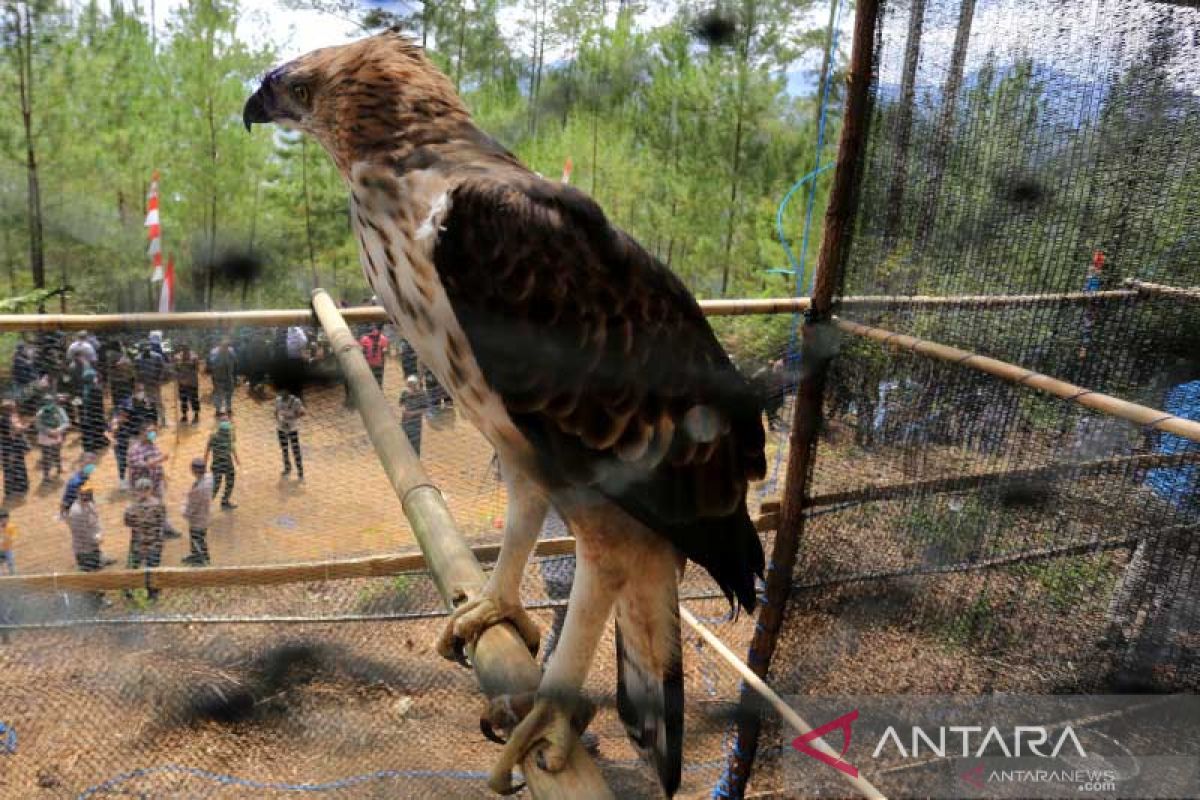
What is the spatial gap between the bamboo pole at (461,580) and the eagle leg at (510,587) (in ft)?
0.05

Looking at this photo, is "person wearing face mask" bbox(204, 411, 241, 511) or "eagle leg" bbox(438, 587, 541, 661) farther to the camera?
"person wearing face mask" bbox(204, 411, 241, 511)

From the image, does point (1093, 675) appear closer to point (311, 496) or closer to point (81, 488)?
point (311, 496)

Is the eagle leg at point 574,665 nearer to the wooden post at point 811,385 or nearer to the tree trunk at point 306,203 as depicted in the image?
the tree trunk at point 306,203

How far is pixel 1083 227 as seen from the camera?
1526 millimetres

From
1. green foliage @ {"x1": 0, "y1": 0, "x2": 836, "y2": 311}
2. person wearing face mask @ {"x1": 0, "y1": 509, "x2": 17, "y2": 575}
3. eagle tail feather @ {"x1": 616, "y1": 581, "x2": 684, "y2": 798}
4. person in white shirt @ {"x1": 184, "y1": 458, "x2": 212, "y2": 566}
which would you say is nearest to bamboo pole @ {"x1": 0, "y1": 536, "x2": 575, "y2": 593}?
person wearing face mask @ {"x1": 0, "y1": 509, "x2": 17, "y2": 575}

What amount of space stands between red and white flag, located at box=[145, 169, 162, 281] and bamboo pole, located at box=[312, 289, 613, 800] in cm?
37

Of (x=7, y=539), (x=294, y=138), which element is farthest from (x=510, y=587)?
(x=7, y=539)

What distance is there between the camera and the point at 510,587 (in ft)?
3.76

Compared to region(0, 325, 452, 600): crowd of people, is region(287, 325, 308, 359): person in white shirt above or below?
above

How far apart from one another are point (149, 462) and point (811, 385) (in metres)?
2.13

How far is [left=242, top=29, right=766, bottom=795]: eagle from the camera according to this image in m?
0.85

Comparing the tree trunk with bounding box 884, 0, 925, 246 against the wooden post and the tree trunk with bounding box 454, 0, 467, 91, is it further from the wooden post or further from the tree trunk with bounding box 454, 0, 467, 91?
the tree trunk with bounding box 454, 0, 467, 91

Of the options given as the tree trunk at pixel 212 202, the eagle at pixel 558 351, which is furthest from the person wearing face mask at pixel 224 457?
the eagle at pixel 558 351

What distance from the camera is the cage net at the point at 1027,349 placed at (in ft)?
4.79
